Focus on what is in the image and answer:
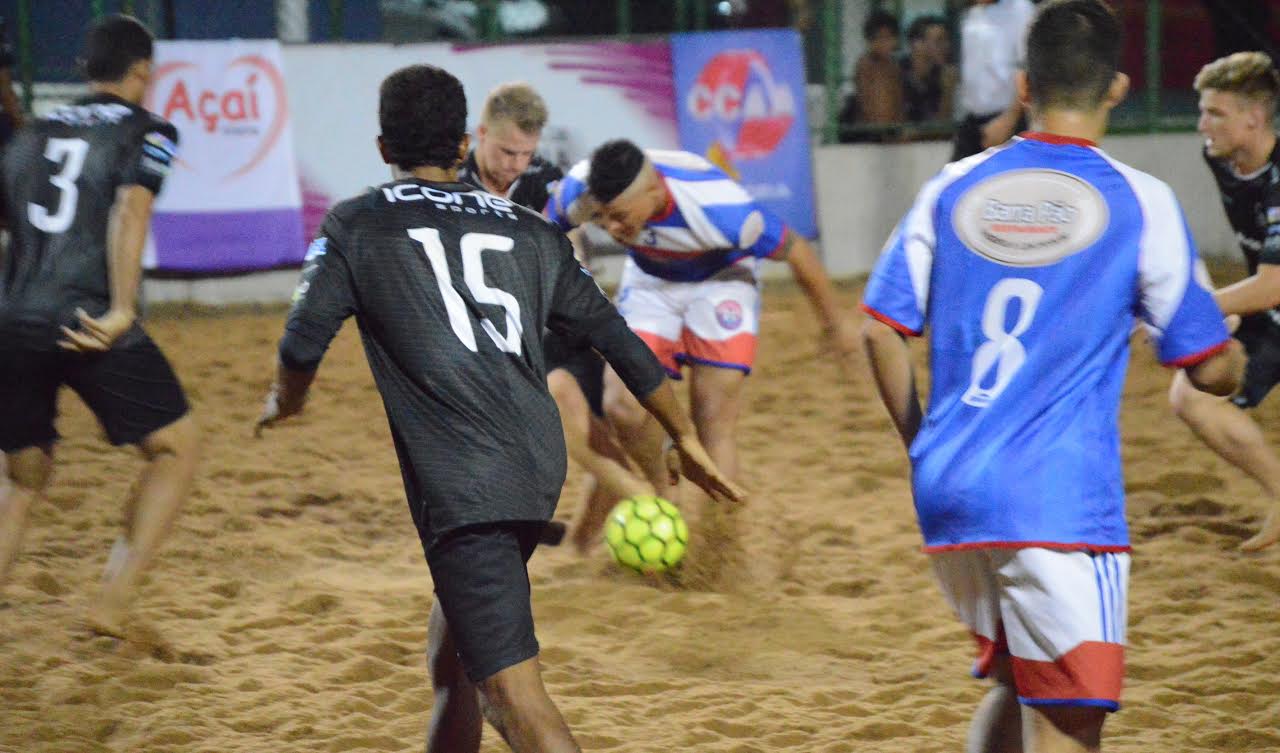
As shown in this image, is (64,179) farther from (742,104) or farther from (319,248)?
(742,104)

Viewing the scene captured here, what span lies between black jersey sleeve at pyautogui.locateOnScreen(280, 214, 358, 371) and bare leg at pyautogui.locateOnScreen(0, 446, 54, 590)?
6.82 feet

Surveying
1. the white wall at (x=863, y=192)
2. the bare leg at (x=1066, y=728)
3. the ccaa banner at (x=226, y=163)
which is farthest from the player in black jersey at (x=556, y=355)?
the white wall at (x=863, y=192)

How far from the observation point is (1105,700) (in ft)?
9.41

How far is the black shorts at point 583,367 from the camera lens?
254 inches

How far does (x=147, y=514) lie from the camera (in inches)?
197

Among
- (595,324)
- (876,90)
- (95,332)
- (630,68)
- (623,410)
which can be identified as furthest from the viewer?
(876,90)

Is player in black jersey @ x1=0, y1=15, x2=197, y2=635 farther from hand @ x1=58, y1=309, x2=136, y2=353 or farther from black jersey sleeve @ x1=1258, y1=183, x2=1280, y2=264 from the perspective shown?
black jersey sleeve @ x1=1258, y1=183, x2=1280, y2=264

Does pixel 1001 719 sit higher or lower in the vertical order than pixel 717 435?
higher

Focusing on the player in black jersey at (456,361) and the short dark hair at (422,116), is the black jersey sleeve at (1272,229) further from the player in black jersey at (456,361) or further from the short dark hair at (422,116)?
the short dark hair at (422,116)

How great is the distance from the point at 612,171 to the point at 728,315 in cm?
95


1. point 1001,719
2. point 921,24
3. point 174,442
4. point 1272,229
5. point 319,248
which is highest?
point 921,24

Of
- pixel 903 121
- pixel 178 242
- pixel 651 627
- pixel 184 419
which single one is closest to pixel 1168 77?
pixel 903 121

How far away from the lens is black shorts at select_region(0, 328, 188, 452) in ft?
16.0

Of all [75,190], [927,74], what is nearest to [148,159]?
[75,190]
